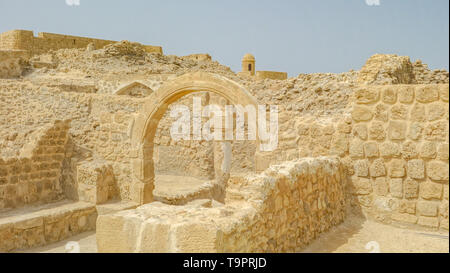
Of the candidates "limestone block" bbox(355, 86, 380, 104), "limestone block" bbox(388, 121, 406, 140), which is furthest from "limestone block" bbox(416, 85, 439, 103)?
"limestone block" bbox(355, 86, 380, 104)

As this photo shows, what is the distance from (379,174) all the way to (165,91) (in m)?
4.24

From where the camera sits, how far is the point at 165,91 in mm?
7125

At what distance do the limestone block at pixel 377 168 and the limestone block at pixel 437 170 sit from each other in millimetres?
443

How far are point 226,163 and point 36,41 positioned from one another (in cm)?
1820

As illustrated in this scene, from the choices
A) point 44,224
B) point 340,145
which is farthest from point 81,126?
point 340,145

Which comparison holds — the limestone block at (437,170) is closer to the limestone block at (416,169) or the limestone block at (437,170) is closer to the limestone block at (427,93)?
the limestone block at (416,169)

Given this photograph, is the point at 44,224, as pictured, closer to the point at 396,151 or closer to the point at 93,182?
the point at 93,182

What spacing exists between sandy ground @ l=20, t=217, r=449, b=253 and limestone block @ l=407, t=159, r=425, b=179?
0.56 meters

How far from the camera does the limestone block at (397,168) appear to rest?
403 centimetres

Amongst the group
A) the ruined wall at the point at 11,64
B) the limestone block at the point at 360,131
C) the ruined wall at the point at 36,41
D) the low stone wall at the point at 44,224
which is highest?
the ruined wall at the point at 36,41

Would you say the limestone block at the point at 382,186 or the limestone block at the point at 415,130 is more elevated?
the limestone block at the point at 415,130

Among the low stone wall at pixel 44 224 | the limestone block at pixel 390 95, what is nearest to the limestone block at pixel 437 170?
the limestone block at pixel 390 95
